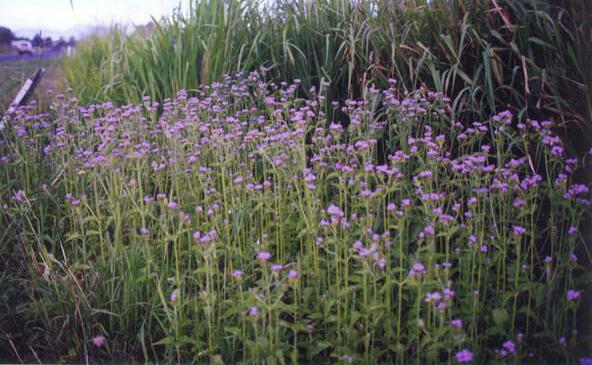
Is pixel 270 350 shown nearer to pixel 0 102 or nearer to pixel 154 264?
pixel 154 264

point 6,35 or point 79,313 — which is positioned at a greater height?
point 6,35

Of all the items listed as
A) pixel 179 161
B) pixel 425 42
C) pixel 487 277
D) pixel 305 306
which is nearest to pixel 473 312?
pixel 487 277

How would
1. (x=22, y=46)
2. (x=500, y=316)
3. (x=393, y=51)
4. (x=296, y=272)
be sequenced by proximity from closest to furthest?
1. (x=296, y=272)
2. (x=500, y=316)
3. (x=393, y=51)
4. (x=22, y=46)

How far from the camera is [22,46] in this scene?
404 cm

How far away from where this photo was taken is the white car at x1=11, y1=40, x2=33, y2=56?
3989 millimetres

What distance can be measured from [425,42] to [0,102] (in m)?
2.85

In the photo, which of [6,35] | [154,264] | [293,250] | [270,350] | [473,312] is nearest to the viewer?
[270,350]

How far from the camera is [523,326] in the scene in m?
2.48

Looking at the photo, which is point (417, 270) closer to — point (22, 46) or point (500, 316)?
point (500, 316)

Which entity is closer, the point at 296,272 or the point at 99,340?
the point at 296,272

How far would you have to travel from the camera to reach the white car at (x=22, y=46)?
3.99 metres

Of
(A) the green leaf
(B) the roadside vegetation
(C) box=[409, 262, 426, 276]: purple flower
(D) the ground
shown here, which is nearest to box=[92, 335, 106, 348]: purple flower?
(B) the roadside vegetation

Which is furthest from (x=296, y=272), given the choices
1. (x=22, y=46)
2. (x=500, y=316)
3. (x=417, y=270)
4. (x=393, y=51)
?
(x=22, y=46)

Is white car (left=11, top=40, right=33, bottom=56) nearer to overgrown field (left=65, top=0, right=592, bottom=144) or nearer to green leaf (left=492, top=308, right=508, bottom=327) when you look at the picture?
overgrown field (left=65, top=0, right=592, bottom=144)
